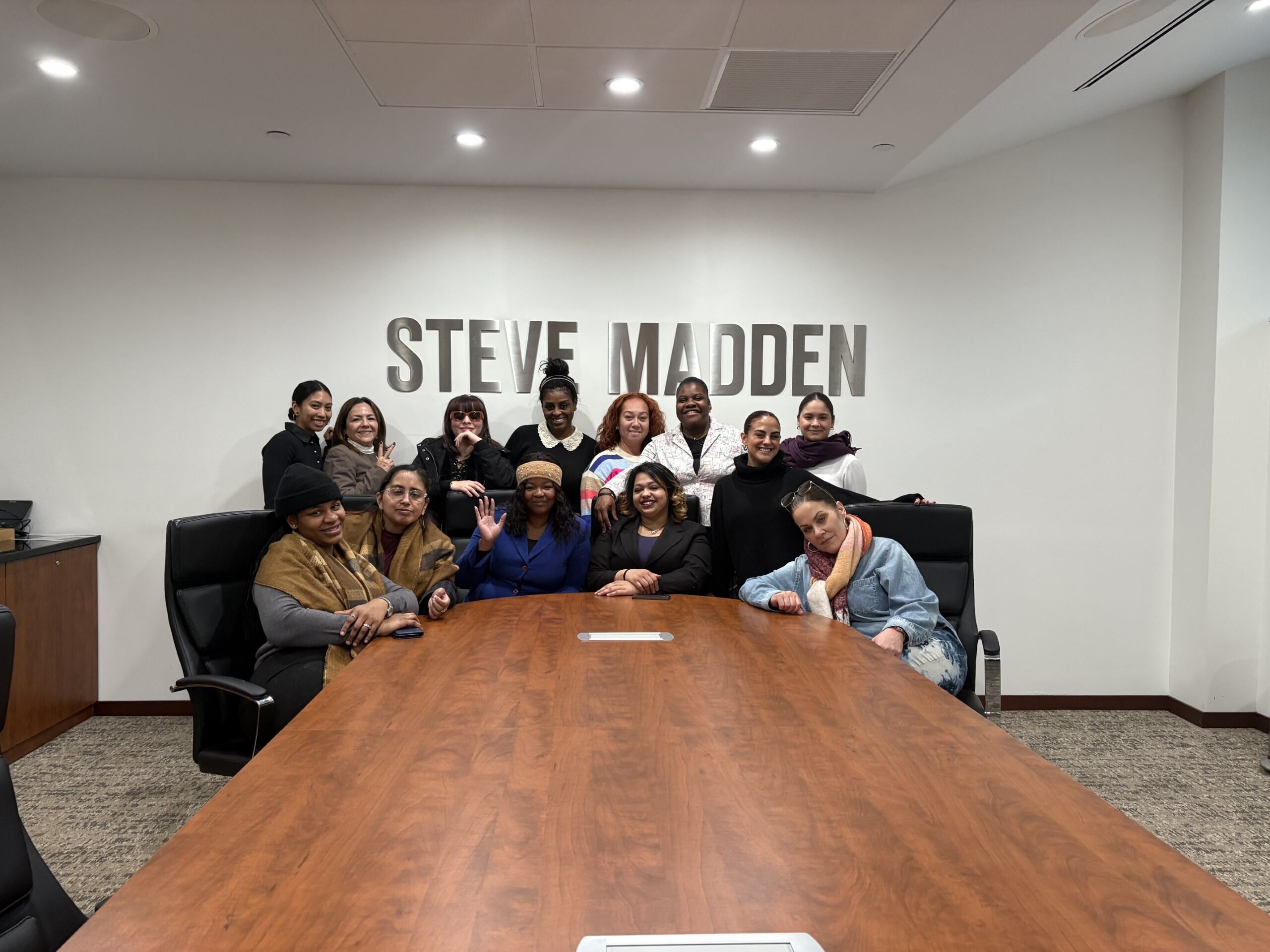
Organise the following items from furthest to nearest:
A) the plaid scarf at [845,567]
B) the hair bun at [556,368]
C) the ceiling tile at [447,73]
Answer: the hair bun at [556,368]
the ceiling tile at [447,73]
the plaid scarf at [845,567]

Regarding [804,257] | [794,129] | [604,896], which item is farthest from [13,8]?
[804,257]

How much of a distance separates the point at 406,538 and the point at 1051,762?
237cm

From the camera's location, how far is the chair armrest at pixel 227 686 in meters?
2.35

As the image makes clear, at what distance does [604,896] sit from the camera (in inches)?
42.2

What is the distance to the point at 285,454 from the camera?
4.36m

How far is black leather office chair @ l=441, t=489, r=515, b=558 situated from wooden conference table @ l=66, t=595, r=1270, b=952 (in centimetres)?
198

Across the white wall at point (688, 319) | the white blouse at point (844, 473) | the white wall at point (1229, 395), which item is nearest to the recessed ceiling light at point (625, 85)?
the white wall at point (688, 319)

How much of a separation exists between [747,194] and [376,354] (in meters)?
2.33

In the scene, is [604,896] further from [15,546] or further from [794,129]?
[15,546]

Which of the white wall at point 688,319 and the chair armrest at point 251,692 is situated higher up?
the white wall at point 688,319

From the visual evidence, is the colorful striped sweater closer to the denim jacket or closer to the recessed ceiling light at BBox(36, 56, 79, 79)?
the denim jacket

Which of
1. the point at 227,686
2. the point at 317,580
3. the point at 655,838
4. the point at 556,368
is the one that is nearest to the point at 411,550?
the point at 317,580

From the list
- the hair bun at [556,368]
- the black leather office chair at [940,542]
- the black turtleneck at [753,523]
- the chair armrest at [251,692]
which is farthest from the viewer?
the hair bun at [556,368]

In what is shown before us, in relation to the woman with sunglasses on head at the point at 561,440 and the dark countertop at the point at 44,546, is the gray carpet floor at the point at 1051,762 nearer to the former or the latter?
the dark countertop at the point at 44,546
